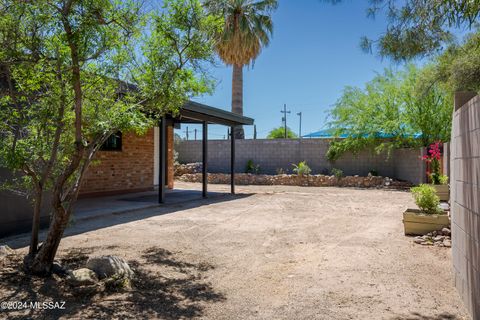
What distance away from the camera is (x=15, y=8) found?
3842 millimetres

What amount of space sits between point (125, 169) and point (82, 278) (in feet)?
32.7

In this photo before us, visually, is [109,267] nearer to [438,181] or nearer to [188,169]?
[438,181]

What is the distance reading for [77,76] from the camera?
4.20 m

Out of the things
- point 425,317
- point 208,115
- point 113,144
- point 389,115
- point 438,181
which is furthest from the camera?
point 389,115

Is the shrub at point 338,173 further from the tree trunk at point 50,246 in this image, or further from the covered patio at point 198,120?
the tree trunk at point 50,246

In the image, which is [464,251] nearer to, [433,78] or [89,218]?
[89,218]

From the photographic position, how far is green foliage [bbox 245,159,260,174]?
68.0 feet

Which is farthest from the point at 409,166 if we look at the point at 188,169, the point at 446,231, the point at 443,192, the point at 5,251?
the point at 5,251

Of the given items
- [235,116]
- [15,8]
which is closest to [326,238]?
[15,8]

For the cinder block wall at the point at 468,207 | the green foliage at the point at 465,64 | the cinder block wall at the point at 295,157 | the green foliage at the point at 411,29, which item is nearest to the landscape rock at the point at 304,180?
the cinder block wall at the point at 295,157

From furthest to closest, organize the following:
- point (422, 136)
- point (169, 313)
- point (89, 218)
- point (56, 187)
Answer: point (422, 136) → point (89, 218) → point (56, 187) → point (169, 313)

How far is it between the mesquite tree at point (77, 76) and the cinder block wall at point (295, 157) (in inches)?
547

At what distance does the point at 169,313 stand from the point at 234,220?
520 centimetres

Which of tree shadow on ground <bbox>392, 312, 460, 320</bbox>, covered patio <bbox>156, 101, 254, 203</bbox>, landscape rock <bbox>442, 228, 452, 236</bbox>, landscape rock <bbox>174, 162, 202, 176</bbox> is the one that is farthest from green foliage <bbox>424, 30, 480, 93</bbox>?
landscape rock <bbox>174, 162, 202, 176</bbox>
